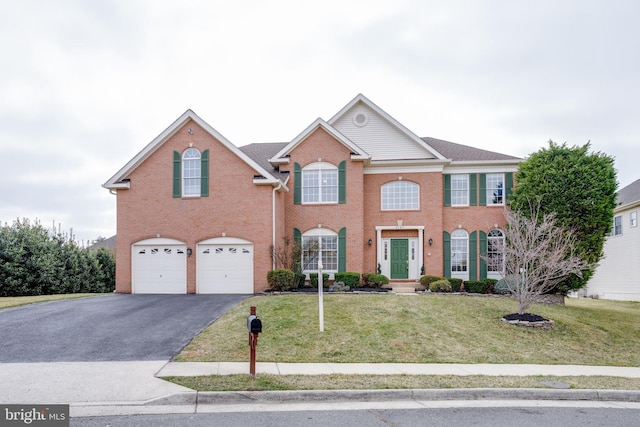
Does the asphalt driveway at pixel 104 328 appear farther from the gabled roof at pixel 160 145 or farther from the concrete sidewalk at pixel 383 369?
the gabled roof at pixel 160 145

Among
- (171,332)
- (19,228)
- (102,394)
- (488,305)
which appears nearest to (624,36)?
(488,305)

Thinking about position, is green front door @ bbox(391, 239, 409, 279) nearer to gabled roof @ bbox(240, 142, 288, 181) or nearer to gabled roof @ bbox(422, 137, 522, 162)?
gabled roof @ bbox(422, 137, 522, 162)

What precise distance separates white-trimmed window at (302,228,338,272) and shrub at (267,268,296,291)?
104 inches

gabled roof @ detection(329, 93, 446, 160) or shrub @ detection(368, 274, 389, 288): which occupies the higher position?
gabled roof @ detection(329, 93, 446, 160)

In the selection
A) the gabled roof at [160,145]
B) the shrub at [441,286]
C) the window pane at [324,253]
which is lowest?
the shrub at [441,286]

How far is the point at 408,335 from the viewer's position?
11898mm

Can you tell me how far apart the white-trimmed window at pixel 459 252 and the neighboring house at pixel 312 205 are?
5cm

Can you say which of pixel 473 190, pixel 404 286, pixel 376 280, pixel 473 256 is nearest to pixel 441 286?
pixel 404 286

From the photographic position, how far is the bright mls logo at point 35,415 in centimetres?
610

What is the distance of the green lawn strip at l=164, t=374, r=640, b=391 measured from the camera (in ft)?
24.9

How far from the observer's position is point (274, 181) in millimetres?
19047

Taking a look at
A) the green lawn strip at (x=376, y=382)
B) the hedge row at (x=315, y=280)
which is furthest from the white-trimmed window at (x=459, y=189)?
the green lawn strip at (x=376, y=382)

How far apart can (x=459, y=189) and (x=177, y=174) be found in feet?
43.1

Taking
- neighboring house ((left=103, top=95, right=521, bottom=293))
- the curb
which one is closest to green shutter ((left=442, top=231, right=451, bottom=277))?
neighboring house ((left=103, top=95, right=521, bottom=293))
